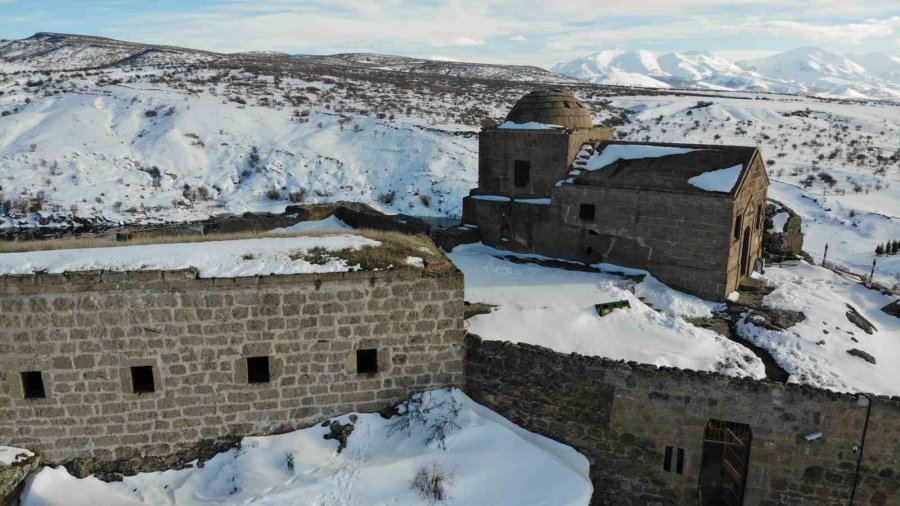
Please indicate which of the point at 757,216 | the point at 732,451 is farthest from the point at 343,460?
the point at 757,216

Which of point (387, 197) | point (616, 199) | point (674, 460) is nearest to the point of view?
point (674, 460)

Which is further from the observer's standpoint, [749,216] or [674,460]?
[749,216]

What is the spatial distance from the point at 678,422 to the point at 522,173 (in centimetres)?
908

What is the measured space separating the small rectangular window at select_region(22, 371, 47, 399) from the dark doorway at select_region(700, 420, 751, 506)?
30.5ft

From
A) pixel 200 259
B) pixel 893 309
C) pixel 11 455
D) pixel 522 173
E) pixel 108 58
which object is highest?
pixel 108 58

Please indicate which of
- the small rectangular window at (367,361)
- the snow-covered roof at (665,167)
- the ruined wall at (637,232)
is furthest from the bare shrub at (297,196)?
the small rectangular window at (367,361)

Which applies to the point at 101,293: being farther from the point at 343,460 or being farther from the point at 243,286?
the point at 343,460

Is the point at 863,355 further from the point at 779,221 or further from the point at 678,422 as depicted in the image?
the point at 779,221

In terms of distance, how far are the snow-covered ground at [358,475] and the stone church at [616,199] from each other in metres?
7.17

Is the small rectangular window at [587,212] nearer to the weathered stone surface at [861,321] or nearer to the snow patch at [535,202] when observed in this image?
the snow patch at [535,202]

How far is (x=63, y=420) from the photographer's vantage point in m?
8.04

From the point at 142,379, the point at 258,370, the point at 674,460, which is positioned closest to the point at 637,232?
the point at 674,460

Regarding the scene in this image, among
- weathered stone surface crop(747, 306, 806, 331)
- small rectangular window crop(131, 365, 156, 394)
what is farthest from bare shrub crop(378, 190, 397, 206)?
small rectangular window crop(131, 365, 156, 394)

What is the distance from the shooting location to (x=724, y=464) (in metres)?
10.6
